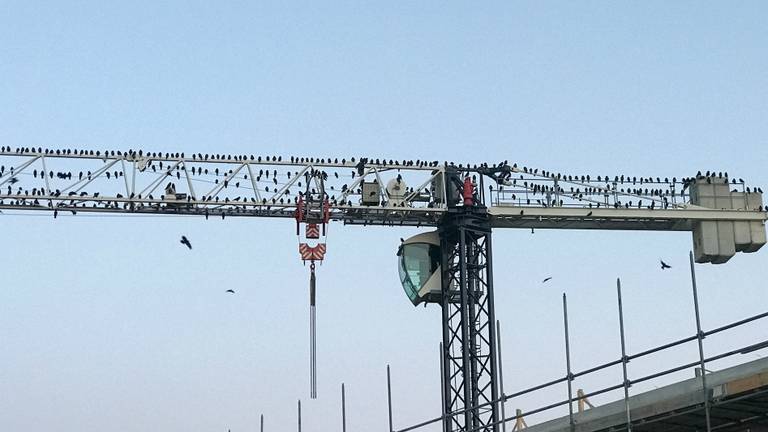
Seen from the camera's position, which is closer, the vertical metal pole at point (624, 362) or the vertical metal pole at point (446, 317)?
the vertical metal pole at point (624, 362)

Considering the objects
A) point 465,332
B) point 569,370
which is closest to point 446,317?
point 465,332

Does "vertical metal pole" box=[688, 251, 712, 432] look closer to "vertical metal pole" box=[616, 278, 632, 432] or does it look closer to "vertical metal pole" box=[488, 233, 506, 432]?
"vertical metal pole" box=[616, 278, 632, 432]

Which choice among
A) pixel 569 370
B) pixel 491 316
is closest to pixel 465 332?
pixel 491 316

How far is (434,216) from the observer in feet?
183

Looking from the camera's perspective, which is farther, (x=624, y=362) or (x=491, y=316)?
(x=491, y=316)

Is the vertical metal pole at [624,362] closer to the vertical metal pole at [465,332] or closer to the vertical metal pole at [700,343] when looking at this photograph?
the vertical metal pole at [700,343]

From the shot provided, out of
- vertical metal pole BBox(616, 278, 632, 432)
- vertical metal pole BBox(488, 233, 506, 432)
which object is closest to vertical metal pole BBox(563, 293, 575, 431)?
vertical metal pole BBox(616, 278, 632, 432)

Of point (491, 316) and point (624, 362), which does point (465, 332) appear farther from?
point (624, 362)

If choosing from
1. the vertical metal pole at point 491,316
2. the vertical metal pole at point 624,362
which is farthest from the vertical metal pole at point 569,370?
the vertical metal pole at point 491,316

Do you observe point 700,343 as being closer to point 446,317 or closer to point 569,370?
point 569,370

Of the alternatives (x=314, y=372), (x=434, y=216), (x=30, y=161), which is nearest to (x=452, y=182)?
(x=434, y=216)

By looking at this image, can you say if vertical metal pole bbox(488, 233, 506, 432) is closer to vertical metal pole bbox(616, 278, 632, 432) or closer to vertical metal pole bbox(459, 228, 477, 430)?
vertical metal pole bbox(459, 228, 477, 430)

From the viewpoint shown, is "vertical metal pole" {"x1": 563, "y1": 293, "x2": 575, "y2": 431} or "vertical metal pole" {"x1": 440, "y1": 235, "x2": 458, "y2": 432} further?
"vertical metal pole" {"x1": 440, "y1": 235, "x2": 458, "y2": 432}

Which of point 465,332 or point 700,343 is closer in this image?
point 700,343
